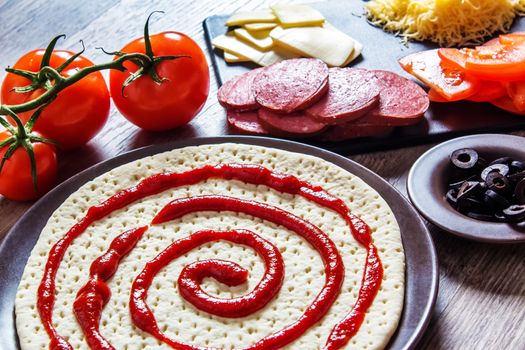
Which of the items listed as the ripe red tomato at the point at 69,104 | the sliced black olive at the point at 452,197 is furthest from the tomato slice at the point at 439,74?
the ripe red tomato at the point at 69,104

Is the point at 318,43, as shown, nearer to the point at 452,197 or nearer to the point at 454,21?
the point at 454,21

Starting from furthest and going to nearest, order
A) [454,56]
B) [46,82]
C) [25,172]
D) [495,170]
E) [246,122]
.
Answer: [454,56] < [246,122] < [46,82] < [25,172] < [495,170]

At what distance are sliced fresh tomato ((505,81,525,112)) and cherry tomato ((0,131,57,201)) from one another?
6.49 ft

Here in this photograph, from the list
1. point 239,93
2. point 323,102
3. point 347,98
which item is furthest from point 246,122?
point 347,98

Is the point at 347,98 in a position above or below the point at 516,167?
above

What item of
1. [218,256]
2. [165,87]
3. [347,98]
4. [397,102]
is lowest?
[397,102]

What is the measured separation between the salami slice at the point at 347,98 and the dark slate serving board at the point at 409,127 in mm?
125

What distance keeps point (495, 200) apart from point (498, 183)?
78mm

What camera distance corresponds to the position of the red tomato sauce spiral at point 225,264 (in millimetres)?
2334

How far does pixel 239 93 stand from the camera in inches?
136

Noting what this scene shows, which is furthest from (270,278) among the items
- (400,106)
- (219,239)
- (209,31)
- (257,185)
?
(209,31)

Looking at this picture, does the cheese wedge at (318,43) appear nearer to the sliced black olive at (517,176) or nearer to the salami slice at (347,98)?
the salami slice at (347,98)

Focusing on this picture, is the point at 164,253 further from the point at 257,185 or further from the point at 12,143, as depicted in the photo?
the point at 12,143

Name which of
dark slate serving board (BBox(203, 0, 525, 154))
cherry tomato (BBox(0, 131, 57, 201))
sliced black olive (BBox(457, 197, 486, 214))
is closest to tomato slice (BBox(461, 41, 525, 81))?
dark slate serving board (BBox(203, 0, 525, 154))
